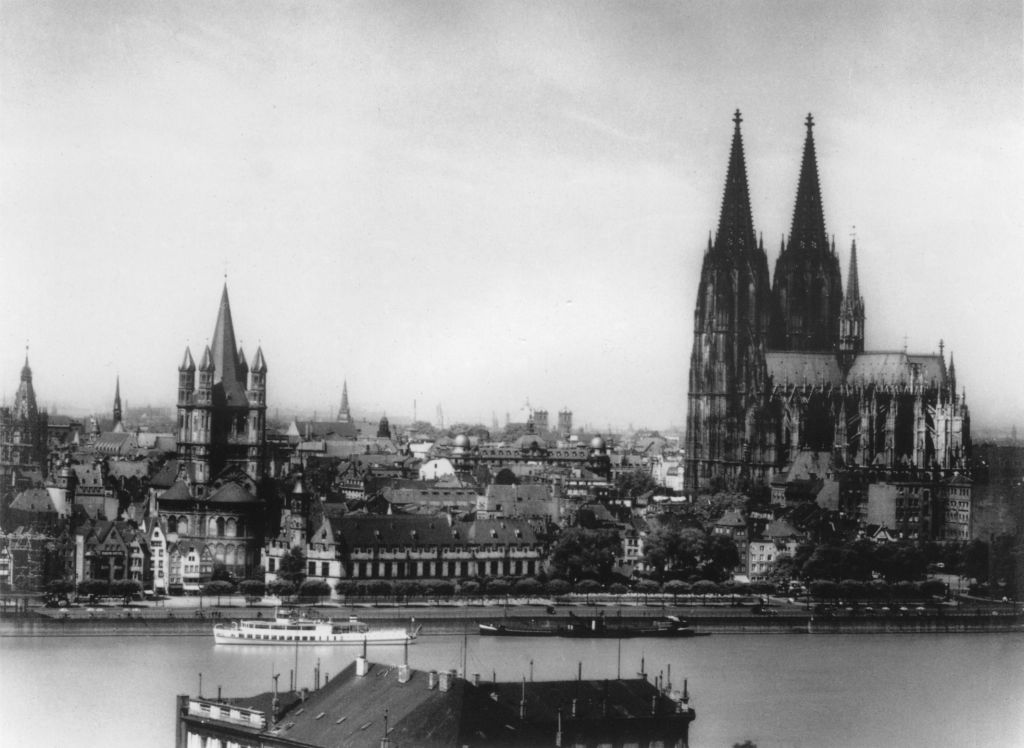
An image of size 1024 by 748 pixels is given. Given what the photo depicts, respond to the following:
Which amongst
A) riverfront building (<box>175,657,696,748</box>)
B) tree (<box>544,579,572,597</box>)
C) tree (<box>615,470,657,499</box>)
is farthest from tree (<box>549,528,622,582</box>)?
riverfront building (<box>175,657,696,748</box>)

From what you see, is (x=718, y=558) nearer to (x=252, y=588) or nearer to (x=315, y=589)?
(x=315, y=589)

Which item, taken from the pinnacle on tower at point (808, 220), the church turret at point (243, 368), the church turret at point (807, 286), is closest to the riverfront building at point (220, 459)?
the church turret at point (243, 368)

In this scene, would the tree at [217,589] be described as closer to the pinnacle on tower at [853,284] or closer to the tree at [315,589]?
the tree at [315,589]

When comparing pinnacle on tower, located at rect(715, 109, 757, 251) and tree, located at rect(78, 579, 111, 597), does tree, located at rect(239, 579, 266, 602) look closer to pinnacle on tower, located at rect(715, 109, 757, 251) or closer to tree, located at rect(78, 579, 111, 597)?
tree, located at rect(78, 579, 111, 597)

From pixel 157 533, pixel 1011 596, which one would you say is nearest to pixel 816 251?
pixel 1011 596

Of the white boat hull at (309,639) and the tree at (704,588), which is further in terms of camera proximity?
the tree at (704,588)

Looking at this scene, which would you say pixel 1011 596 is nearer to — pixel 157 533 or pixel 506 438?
pixel 157 533
